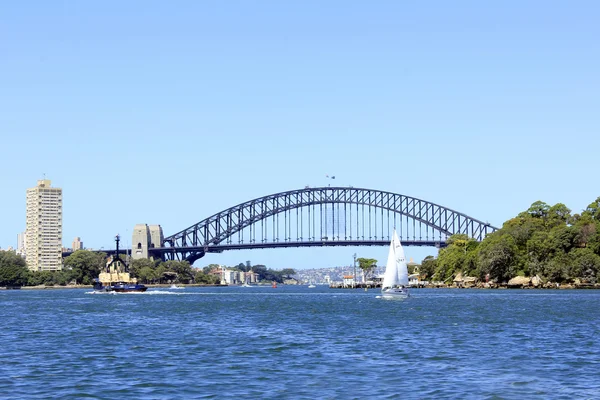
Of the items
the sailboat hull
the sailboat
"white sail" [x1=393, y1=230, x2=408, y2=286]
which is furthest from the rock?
"white sail" [x1=393, y1=230, x2=408, y2=286]

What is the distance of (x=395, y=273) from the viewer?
343ft

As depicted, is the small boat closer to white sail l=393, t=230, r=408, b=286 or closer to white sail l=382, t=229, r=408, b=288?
white sail l=382, t=229, r=408, b=288

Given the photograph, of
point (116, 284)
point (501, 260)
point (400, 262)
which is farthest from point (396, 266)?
point (116, 284)

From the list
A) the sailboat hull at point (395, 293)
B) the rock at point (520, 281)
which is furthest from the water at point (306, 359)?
the rock at point (520, 281)

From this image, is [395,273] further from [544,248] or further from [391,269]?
[544,248]

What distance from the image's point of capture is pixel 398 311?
79.7 m

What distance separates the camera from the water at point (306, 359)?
102 feet

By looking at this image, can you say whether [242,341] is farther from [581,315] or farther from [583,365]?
[581,315]

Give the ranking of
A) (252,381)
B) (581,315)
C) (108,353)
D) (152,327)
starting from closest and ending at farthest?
(252,381) < (108,353) < (152,327) < (581,315)

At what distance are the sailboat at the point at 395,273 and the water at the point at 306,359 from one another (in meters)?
36.2

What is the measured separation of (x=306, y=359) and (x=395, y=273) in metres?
65.9

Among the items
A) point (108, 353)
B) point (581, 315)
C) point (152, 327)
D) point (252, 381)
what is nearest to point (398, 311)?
point (581, 315)

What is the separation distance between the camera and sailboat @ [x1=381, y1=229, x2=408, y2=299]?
336 ft

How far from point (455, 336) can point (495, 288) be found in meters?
114
